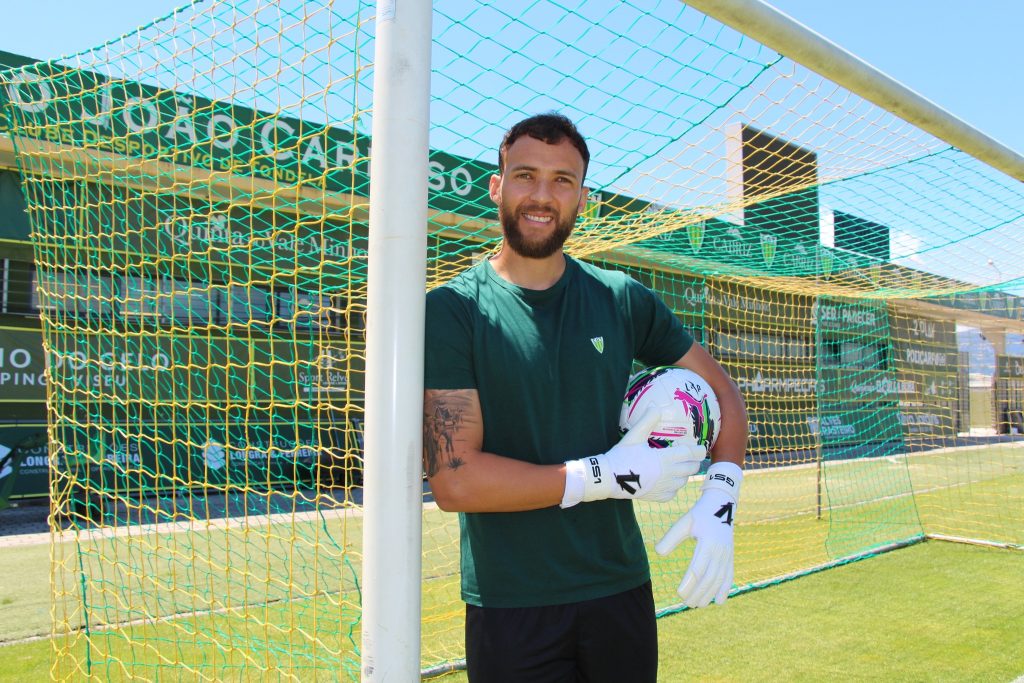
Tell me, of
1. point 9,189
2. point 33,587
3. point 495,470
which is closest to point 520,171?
point 495,470

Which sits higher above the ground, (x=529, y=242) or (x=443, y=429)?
(x=529, y=242)

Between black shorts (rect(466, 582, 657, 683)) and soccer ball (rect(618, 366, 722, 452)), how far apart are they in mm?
383

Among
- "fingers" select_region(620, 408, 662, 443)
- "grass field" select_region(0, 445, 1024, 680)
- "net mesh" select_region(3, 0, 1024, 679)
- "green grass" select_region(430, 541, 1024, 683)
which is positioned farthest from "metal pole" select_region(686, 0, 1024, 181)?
"green grass" select_region(430, 541, 1024, 683)

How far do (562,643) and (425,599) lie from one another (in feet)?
11.2

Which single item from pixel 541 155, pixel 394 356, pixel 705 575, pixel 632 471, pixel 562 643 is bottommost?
pixel 562 643

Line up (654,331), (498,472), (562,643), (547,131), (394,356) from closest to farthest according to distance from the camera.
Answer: (394,356)
(498,472)
(562,643)
(547,131)
(654,331)

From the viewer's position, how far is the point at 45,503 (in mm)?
8711

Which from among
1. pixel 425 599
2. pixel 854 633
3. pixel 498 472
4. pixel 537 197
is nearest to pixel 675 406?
pixel 498 472

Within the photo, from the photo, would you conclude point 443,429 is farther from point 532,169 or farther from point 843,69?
point 843,69

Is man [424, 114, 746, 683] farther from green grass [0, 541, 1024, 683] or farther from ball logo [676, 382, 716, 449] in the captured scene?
green grass [0, 541, 1024, 683]

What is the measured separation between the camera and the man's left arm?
163 cm

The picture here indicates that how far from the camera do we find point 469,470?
1506 millimetres

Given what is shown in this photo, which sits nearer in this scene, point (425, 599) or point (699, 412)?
point (699, 412)

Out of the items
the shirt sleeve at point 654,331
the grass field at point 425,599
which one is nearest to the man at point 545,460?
the shirt sleeve at point 654,331
